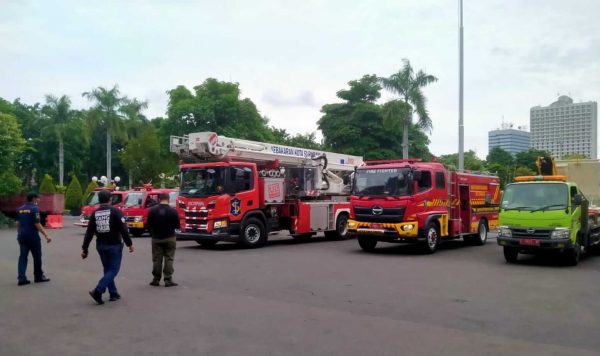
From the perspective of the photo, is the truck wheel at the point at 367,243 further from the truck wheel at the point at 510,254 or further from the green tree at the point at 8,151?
the green tree at the point at 8,151

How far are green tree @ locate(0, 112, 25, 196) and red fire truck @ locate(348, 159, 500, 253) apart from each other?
2197 cm

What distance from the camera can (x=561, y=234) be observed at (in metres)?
12.1

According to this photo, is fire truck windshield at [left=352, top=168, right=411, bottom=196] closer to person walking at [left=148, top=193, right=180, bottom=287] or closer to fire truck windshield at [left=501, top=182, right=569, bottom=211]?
fire truck windshield at [left=501, top=182, right=569, bottom=211]

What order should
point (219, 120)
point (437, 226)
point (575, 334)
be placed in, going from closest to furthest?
point (575, 334) < point (437, 226) < point (219, 120)

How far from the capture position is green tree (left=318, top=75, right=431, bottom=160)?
148ft

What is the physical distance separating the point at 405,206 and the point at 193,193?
6381 millimetres

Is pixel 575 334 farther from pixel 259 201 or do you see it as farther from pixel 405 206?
pixel 259 201

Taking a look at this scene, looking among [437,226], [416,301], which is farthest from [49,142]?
[416,301]

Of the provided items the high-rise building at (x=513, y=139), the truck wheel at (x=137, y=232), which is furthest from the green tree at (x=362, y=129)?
the high-rise building at (x=513, y=139)

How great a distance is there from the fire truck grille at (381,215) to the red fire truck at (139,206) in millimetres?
9199

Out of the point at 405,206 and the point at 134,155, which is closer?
the point at 405,206

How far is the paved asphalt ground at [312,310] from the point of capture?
20.1 ft

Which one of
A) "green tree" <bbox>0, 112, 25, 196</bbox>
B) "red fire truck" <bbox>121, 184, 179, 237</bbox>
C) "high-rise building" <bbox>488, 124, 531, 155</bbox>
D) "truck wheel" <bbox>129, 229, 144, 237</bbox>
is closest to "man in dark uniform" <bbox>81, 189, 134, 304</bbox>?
"red fire truck" <bbox>121, 184, 179, 237</bbox>

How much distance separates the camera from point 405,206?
14.7 meters
